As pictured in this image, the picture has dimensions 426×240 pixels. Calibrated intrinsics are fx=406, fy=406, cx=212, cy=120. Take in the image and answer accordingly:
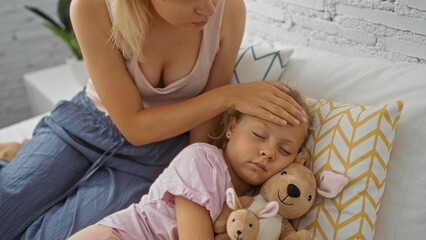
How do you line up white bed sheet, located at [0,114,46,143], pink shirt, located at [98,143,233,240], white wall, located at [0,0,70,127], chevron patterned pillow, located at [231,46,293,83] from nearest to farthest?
pink shirt, located at [98,143,233,240] < chevron patterned pillow, located at [231,46,293,83] < white bed sheet, located at [0,114,46,143] < white wall, located at [0,0,70,127]

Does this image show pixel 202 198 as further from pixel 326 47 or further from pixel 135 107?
pixel 326 47

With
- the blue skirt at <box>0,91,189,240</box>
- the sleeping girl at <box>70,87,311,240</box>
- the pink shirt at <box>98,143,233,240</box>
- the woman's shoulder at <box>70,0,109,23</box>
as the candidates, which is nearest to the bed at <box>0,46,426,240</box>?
the sleeping girl at <box>70,87,311,240</box>

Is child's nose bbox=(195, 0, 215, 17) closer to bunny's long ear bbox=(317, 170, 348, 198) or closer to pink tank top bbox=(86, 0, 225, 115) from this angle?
pink tank top bbox=(86, 0, 225, 115)

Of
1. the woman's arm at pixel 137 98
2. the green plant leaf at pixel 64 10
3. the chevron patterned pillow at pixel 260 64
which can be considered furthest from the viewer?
the green plant leaf at pixel 64 10

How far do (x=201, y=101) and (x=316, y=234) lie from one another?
1.39ft

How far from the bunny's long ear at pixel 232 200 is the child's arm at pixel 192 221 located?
3.0 inches

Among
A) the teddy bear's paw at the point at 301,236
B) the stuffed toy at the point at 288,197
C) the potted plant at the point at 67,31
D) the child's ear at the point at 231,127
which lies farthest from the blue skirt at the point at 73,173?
the potted plant at the point at 67,31

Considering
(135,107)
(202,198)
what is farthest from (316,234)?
(135,107)

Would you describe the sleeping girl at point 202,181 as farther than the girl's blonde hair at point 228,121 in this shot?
No

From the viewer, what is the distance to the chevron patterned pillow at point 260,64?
3.94 feet

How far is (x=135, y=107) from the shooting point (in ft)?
3.54

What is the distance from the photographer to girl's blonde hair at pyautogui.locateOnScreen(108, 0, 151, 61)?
0.98m

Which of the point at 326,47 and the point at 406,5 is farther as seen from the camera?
the point at 326,47

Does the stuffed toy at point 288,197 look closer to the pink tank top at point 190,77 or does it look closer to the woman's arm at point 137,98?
the woman's arm at point 137,98
